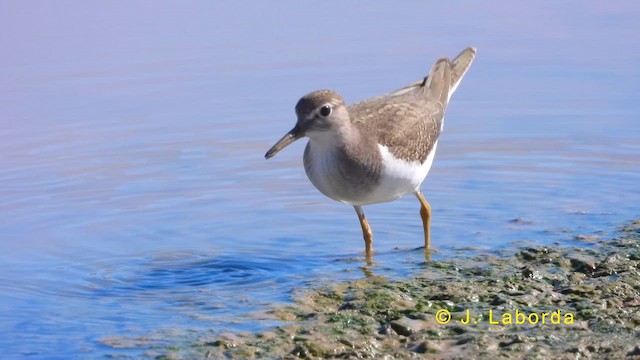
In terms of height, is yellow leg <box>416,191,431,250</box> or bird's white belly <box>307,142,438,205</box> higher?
bird's white belly <box>307,142,438,205</box>

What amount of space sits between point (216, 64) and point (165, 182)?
3032 mm

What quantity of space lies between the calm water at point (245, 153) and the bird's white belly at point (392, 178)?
18.9 inches

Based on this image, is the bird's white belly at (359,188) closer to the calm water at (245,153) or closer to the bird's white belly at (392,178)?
the bird's white belly at (392,178)

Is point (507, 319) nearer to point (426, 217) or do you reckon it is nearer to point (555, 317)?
point (555, 317)

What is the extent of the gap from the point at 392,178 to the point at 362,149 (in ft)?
1.07

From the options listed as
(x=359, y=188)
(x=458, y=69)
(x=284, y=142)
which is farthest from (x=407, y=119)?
(x=458, y=69)

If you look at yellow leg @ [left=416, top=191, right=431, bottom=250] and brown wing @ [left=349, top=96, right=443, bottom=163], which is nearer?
brown wing @ [left=349, top=96, right=443, bottom=163]

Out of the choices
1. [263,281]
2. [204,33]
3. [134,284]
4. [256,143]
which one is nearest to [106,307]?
[134,284]

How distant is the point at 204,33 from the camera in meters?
14.8

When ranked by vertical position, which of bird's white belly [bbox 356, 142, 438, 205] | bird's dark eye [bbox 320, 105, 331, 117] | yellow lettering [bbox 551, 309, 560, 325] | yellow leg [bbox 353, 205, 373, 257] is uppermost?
bird's dark eye [bbox 320, 105, 331, 117]

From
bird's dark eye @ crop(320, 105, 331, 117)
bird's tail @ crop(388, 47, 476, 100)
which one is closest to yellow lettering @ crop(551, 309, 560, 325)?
bird's dark eye @ crop(320, 105, 331, 117)

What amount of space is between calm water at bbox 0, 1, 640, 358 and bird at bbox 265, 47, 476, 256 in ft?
1.75

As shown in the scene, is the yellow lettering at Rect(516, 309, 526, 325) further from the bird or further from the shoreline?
the bird

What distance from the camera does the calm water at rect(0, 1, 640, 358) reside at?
8.53 m
